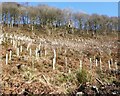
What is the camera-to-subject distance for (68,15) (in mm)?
66438

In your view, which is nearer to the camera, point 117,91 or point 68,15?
point 117,91

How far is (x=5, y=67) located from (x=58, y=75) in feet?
9.15

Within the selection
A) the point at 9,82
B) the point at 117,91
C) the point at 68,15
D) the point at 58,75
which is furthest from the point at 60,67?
the point at 68,15

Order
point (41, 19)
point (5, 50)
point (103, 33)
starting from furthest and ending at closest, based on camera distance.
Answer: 1. point (103, 33)
2. point (41, 19)
3. point (5, 50)

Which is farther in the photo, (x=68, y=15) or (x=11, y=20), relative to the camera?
(x=68, y=15)

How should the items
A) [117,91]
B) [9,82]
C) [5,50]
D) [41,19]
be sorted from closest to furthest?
[117,91], [9,82], [5,50], [41,19]

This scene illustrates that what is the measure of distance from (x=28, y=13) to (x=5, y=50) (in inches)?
1743

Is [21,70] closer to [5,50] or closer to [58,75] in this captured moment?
[58,75]

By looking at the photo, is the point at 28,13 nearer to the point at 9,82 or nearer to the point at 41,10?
the point at 41,10

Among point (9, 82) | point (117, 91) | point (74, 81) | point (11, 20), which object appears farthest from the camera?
point (11, 20)

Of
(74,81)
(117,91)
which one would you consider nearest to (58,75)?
(74,81)

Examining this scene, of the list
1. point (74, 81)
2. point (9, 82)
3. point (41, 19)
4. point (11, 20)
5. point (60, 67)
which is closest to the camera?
point (9, 82)

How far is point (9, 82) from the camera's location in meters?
12.0

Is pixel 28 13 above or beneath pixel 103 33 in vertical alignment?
above
